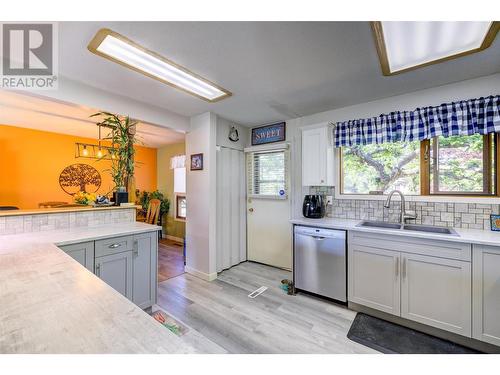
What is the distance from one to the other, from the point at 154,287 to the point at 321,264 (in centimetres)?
178

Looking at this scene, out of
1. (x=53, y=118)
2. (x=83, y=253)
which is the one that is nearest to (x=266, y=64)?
(x=83, y=253)

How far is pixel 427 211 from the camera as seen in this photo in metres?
2.25

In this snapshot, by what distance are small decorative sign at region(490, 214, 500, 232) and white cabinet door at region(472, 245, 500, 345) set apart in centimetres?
51

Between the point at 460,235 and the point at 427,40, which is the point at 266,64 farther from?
the point at 460,235

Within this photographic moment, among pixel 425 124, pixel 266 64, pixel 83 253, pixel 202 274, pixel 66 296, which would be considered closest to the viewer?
pixel 66 296

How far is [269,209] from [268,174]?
0.57 m

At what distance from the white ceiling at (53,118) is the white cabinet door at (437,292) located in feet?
10.7

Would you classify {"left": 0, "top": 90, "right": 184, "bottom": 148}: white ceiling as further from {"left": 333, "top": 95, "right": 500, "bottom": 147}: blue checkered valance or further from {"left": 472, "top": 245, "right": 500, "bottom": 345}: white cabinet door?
{"left": 472, "top": 245, "right": 500, "bottom": 345}: white cabinet door

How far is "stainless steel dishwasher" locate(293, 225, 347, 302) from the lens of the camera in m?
2.26

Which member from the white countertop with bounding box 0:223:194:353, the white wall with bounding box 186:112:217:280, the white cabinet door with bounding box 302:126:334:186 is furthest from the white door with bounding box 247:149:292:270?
the white countertop with bounding box 0:223:194:353

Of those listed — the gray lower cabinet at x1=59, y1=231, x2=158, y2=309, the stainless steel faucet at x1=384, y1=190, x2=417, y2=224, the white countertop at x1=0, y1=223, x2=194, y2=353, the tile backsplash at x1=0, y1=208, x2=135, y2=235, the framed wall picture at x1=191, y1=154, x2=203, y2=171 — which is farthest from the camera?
the framed wall picture at x1=191, y1=154, x2=203, y2=171

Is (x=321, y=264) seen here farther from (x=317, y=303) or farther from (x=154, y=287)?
(x=154, y=287)

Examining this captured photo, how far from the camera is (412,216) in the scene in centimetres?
227
